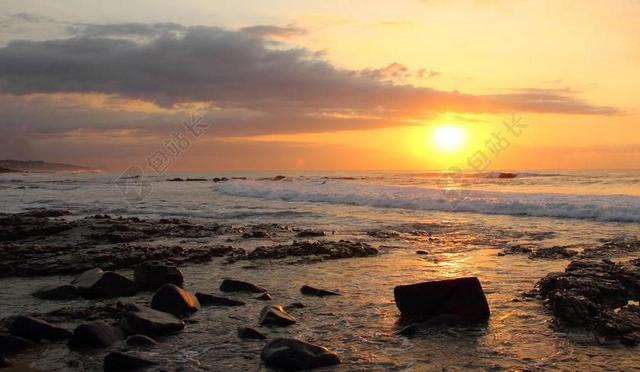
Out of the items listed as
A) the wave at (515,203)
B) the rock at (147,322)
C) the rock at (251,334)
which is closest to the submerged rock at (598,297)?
the rock at (251,334)

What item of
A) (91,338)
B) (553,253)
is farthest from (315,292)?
(553,253)

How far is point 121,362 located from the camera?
5184 mm

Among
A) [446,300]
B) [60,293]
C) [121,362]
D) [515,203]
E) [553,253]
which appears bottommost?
[60,293]

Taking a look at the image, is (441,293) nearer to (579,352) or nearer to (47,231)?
(579,352)

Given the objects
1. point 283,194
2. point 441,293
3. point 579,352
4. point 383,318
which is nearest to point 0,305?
point 383,318

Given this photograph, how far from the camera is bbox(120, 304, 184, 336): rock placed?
631 centimetres

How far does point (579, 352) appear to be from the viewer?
18.5ft

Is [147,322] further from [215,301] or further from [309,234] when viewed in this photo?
[309,234]

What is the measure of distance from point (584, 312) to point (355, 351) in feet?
10.2

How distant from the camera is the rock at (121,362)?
16.9 ft

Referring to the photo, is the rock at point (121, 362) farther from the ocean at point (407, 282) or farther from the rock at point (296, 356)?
the rock at point (296, 356)

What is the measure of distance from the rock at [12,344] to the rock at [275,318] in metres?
2.64

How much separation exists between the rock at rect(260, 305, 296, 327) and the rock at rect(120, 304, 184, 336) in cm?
103

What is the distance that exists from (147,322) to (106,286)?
2.47 metres
